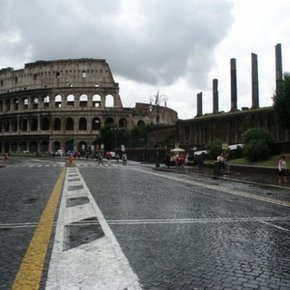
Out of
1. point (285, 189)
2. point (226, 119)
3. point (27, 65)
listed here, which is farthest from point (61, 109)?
point (285, 189)

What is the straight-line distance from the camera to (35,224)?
8211 mm

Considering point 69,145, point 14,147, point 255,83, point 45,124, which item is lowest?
point 14,147

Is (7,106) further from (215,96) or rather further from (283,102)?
(283,102)

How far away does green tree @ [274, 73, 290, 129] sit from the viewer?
32125 millimetres

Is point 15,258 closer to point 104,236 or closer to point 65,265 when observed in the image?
point 65,265

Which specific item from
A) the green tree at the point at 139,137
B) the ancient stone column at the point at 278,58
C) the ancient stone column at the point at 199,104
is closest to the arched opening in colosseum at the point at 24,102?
the green tree at the point at 139,137

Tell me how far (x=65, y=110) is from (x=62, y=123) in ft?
9.72

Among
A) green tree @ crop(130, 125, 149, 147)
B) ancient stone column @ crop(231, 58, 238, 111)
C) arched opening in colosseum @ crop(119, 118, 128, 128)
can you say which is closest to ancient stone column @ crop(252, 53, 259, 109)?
ancient stone column @ crop(231, 58, 238, 111)

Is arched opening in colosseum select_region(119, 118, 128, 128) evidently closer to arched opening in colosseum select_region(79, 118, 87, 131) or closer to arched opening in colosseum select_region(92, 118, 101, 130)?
arched opening in colosseum select_region(92, 118, 101, 130)

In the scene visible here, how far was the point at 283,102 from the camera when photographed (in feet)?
107

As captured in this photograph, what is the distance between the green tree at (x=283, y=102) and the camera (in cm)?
3212

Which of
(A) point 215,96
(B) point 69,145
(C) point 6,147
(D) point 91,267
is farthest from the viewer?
(C) point 6,147

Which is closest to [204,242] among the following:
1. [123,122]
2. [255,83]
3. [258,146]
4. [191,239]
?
[191,239]

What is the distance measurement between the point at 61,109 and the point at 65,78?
315 inches
